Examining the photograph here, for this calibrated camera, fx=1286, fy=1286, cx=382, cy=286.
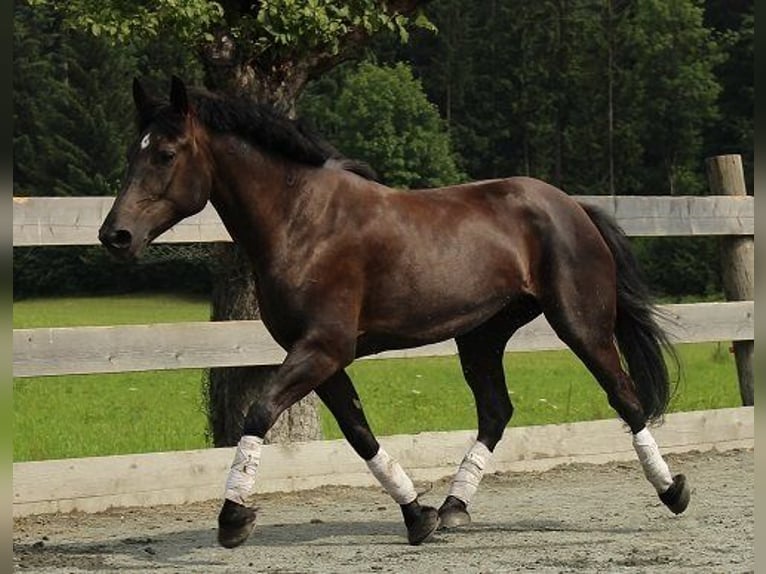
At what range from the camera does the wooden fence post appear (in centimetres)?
816

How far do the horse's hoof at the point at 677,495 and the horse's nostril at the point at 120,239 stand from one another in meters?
2.55

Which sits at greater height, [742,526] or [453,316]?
[453,316]

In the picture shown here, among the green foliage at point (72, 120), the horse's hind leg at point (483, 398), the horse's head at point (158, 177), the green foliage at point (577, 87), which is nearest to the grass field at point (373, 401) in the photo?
the horse's hind leg at point (483, 398)

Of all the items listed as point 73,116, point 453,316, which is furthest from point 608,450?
point 73,116

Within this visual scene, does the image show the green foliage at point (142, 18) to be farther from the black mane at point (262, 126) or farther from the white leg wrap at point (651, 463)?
the white leg wrap at point (651, 463)

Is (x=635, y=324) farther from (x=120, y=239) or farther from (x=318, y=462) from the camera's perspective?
(x=120, y=239)

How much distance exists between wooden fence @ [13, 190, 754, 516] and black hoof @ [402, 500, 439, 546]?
1.35m

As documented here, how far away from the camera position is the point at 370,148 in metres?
58.8

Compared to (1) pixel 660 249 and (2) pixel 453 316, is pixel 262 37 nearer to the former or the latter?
(2) pixel 453 316

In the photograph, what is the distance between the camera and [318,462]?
646 cm

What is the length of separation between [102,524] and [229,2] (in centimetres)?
266

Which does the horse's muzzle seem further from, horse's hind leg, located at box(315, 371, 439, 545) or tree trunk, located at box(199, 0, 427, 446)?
tree trunk, located at box(199, 0, 427, 446)

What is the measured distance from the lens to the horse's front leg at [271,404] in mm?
4445

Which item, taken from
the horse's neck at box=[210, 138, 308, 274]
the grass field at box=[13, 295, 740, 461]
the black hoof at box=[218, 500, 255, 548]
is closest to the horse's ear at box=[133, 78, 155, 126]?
the horse's neck at box=[210, 138, 308, 274]
